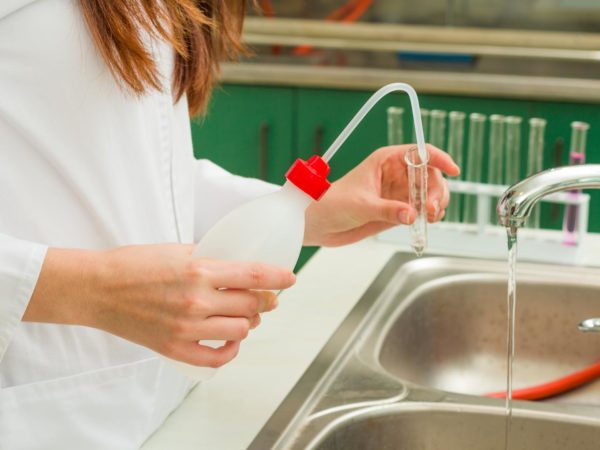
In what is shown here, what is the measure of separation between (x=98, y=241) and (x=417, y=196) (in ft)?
1.30

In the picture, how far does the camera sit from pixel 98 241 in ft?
3.00

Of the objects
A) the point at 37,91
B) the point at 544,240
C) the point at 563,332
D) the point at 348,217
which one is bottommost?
the point at 563,332

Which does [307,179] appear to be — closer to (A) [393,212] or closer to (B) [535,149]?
(A) [393,212]

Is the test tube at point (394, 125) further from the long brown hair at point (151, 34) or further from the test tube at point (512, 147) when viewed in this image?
the long brown hair at point (151, 34)

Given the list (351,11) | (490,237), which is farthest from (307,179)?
(351,11)

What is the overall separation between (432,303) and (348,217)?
34cm

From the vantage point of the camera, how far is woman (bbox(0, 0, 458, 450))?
2.43ft

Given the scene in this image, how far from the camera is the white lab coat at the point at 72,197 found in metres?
0.85

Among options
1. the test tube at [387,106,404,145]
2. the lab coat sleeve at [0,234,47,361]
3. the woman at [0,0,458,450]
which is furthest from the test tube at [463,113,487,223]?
the lab coat sleeve at [0,234,47,361]

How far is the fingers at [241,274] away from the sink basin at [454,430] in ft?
1.01

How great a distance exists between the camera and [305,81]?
2729mm

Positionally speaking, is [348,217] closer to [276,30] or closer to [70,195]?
[70,195]

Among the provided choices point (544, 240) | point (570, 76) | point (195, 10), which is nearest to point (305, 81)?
point (570, 76)

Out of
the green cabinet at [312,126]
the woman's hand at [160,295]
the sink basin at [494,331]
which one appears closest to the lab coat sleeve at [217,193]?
the sink basin at [494,331]
